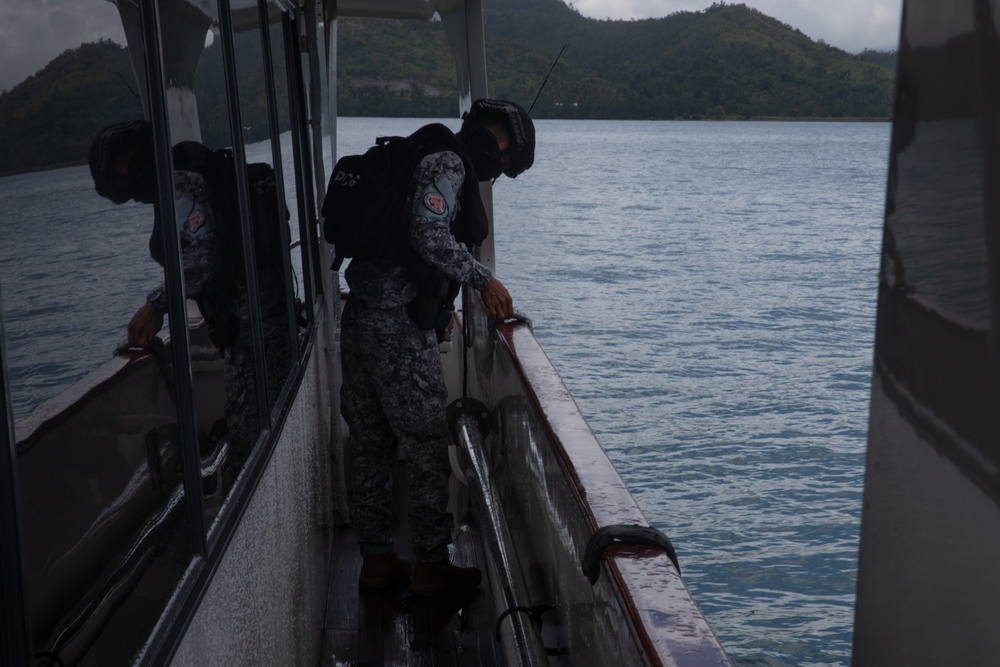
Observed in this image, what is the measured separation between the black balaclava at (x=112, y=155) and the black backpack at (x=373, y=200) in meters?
1.66

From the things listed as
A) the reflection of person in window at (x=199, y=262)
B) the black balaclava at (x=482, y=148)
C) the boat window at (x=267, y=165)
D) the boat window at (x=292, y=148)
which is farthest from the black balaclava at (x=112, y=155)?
the black balaclava at (x=482, y=148)

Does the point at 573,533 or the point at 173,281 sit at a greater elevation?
the point at 173,281

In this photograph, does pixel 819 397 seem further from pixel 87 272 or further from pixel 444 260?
pixel 87 272

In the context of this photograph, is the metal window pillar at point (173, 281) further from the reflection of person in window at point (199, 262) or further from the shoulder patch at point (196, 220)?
the shoulder patch at point (196, 220)

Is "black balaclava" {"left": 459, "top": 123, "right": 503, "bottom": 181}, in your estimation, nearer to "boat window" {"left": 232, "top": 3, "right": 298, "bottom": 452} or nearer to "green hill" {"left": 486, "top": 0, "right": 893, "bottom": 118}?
"boat window" {"left": 232, "top": 3, "right": 298, "bottom": 452}

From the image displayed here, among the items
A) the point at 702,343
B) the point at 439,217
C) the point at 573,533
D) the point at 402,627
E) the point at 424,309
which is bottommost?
the point at 702,343

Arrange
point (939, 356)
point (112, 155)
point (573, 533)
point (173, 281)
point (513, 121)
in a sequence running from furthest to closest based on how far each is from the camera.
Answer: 1. point (513, 121)
2. point (573, 533)
3. point (173, 281)
4. point (112, 155)
5. point (939, 356)

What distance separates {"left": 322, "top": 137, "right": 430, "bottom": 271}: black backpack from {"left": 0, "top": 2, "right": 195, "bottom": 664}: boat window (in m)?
1.63

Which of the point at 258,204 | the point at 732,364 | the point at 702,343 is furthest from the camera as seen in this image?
the point at 702,343

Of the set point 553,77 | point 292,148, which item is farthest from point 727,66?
A: point 292,148

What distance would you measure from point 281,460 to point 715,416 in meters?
15.6

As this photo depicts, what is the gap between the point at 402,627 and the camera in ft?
9.50

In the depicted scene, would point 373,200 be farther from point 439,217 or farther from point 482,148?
point 482,148

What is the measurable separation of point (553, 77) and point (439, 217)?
2531 centimetres
